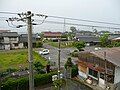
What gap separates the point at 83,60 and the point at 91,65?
5.18 feet

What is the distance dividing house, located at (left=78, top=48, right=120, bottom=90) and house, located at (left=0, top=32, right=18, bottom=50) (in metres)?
23.7

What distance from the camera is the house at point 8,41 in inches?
1590

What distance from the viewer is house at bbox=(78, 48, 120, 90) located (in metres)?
16.2

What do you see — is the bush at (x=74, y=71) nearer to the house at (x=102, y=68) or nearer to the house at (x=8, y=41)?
the house at (x=102, y=68)

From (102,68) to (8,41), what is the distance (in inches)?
1156

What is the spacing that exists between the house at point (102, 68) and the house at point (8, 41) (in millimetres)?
23652

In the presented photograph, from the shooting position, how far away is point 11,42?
137 feet

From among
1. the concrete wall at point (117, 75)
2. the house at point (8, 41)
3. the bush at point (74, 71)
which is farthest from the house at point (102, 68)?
the house at point (8, 41)

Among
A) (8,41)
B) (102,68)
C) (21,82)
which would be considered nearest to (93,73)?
(102,68)

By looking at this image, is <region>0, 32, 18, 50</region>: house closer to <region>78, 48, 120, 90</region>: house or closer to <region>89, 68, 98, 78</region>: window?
<region>78, 48, 120, 90</region>: house

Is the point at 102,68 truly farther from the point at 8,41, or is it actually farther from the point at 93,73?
the point at 8,41

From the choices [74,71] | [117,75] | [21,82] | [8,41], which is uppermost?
[8,41]

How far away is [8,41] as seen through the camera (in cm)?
4222

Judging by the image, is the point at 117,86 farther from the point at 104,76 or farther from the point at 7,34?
the point at 7,34
